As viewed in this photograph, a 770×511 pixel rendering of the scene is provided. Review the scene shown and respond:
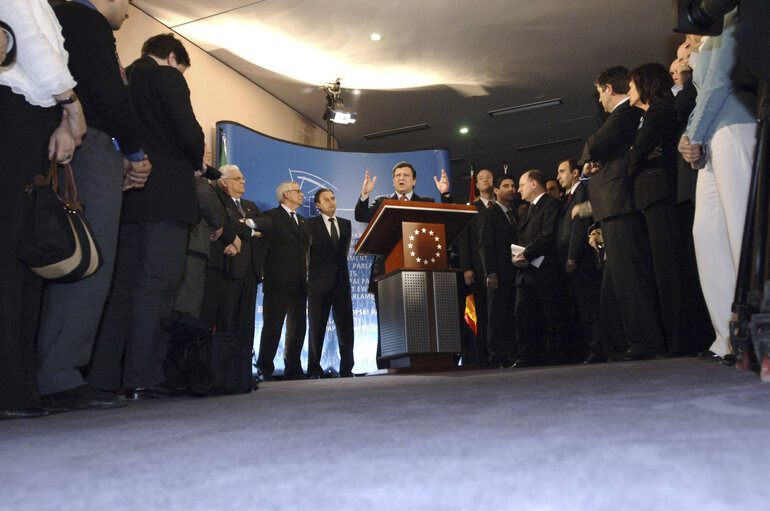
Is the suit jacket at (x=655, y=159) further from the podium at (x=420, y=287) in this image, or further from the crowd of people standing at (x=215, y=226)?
the podium at (x=420, y=287)

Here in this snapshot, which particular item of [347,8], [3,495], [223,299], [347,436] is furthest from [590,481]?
[347,8]

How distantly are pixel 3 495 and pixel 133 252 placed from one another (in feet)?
5.97

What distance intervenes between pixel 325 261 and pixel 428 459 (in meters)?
4.77

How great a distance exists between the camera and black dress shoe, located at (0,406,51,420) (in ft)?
4.82

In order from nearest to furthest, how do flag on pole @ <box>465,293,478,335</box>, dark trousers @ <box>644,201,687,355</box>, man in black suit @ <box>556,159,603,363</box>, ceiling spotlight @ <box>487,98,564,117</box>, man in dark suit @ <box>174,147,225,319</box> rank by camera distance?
1. dark trousers @ <box>644,201,687,355</box>
2. man in dark suit @ <box>174,147,225,319</box>
3. man in black suit @ <box>556,159,603,363</box>
4. flag on pole @ <box>465,293,478,335</box>
5. ceiling spotlight @ <box>487,98,564,117</box>

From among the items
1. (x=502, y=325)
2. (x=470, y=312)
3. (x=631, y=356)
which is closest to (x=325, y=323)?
(x=470, y=312)

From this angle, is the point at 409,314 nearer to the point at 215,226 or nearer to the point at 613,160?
the point at 215,226

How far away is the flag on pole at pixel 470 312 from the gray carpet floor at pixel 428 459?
4163mm

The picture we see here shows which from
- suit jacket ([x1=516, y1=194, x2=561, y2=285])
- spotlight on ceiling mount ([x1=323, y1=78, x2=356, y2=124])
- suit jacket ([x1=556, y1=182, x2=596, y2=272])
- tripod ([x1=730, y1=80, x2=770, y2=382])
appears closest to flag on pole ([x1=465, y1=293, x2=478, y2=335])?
suit jacket ([x1=516, y1=194, x2=561, y2=285])

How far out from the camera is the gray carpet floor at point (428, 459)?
0.53 metres

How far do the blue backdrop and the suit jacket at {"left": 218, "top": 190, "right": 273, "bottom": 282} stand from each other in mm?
1139

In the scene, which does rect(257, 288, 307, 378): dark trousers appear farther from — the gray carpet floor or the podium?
the gray carpet floor

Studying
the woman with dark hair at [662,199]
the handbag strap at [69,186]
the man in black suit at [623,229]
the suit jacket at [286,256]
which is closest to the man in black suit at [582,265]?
the man in black suit at [623,229]

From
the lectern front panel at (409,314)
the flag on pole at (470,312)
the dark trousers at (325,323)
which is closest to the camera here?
the lectern front panel at (409,314)
